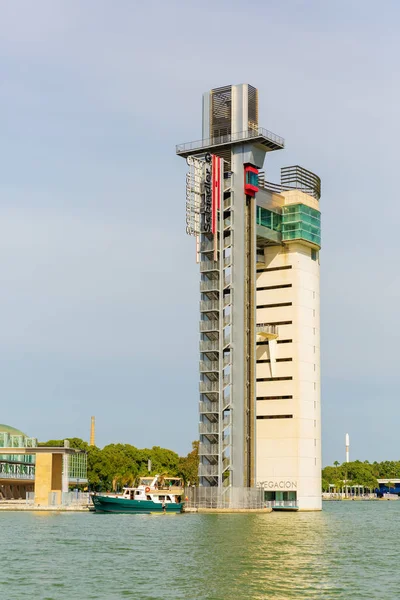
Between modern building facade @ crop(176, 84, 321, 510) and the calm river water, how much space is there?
27.4 meters

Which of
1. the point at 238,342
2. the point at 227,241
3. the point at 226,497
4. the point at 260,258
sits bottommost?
the point at 226,497

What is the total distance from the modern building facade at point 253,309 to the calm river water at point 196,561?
90.0 feet

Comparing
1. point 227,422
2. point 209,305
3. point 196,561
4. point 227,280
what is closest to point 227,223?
point 227,280

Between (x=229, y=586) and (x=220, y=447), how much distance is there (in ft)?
255

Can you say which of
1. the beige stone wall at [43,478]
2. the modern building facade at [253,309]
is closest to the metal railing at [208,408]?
the modern building facade at [253,309]

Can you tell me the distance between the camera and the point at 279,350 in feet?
488

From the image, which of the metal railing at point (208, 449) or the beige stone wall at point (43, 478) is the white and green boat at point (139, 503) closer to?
the metal railing at point (208, 449)

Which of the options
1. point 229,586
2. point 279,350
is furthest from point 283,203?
point 229,586

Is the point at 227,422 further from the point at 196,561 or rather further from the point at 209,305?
the point at 196,561

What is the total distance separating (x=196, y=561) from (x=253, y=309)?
7295 centimetres

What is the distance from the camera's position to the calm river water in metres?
52.9

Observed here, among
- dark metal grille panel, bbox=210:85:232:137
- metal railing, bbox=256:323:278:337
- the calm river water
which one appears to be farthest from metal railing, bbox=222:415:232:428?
dark metal grille panel, bbox=210:85:232:137

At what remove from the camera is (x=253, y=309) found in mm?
136750

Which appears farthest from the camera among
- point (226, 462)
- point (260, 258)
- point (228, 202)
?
→ point (260, 258)
